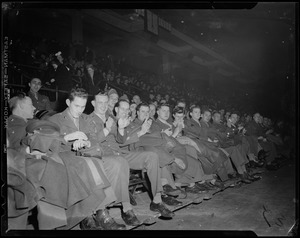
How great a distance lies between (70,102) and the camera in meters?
2.88

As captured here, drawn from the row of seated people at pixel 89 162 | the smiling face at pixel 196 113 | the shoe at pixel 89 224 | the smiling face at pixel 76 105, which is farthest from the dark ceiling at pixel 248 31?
the shoe at pixel 89 224

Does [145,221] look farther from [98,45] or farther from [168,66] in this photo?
[98,45]

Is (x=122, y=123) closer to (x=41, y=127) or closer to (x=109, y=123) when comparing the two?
(x=109, y=123)

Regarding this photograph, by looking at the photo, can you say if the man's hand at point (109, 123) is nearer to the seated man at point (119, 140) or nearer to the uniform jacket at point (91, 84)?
the seated man at point (119, 140)

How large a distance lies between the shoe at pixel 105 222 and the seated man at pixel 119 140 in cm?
60

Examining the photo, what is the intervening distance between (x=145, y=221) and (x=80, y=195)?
731 mm

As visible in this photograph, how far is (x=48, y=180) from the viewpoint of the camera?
2.23m

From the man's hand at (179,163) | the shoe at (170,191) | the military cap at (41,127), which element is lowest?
the shoe at (170,191)

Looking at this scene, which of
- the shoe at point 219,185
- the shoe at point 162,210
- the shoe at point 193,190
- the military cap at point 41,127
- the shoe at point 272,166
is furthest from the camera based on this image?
the shoe at point 272,166

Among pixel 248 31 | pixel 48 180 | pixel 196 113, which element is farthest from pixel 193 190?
pixel 248 31

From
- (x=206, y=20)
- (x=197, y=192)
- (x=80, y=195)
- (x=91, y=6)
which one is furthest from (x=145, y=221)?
(x=206, y=20)

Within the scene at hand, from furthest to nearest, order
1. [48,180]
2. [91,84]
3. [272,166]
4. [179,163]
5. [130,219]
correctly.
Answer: [272,166]
[91,84]
[179,163]
[130,219]
[48,180]

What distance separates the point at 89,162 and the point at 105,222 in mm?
574

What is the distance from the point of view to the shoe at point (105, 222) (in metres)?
2.41
